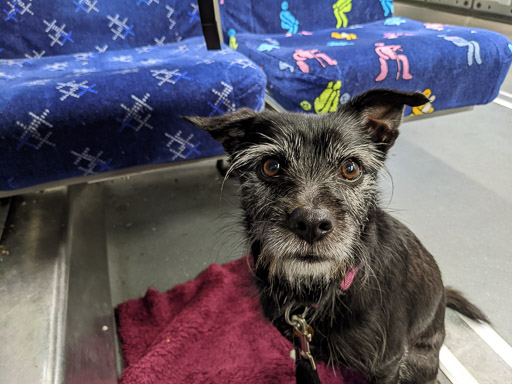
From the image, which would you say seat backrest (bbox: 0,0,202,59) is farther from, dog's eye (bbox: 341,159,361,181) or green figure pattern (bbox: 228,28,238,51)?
dog's eye (bbox: 341,159,361,181)

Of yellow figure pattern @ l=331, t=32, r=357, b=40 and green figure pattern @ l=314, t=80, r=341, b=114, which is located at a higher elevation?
yellow figure pattern @ l=331, t=32, r=357, b=40

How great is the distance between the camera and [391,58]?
6.14 feet

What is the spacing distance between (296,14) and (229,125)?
2196mm

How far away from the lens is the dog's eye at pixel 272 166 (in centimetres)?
109

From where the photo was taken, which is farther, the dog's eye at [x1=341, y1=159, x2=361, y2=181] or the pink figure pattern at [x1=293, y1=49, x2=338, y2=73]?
the pink figure pattern at [x1=293, y1=49, x2=338, y2=73]

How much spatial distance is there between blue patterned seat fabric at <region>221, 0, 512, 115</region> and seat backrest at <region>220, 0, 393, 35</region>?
194 millimetres

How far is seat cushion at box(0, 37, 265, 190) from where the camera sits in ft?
4.25

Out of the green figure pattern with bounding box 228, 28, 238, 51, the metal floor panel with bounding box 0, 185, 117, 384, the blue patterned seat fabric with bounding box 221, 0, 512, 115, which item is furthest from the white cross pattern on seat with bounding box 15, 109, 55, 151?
the green figure pattern with bounding box 228, 28, 238, 51

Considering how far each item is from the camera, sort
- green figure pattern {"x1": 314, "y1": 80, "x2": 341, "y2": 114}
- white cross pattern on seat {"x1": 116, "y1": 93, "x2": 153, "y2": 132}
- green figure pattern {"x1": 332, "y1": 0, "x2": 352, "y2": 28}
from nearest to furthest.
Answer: white cross pattern on seat {"x1": 116, "y1": 93, "x2": 153, "y2": 132}
green figure pattern {"x1": 314, "y1": 80, "x2": 341, "y2": 114}
green figure pattern {"x1": 332, "y1": 0, "x2": 352, "y2": 28}

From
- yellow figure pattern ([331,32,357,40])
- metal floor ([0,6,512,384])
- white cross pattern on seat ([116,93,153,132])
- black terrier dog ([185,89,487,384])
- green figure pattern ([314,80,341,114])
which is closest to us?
black terrier dog ([185,89,487,384])

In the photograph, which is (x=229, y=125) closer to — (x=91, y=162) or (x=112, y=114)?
(x=112, y=114)

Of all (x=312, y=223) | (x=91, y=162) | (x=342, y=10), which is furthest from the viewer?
(x=342, y=10)

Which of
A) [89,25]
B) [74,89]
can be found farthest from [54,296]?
[89,25]

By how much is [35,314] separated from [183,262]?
0.89 m
